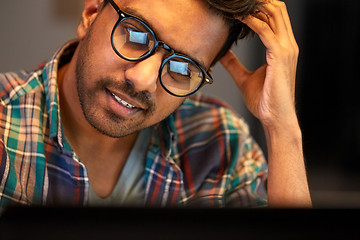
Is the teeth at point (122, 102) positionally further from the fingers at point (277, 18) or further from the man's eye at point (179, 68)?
the fingers at point (277, 18)

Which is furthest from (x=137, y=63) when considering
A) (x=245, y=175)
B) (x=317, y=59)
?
(x=317, y=59)

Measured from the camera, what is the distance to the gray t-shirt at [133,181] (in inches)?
54.7

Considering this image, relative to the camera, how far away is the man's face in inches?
44.0

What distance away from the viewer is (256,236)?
53cm

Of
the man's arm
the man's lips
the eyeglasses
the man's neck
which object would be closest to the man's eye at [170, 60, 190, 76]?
the eyeglasses

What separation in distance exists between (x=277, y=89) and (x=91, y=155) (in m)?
0.58

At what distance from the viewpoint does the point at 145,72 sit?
3.60ft

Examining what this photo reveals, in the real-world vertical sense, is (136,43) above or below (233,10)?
below

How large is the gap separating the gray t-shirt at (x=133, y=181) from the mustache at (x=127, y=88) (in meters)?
0.30

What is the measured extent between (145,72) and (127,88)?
2.8 inches

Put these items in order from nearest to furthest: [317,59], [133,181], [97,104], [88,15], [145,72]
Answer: [145,72]
[97,104]
[88,15]
[133,181]
[317,59]

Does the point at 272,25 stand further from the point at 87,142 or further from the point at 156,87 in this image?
the point at 87,142

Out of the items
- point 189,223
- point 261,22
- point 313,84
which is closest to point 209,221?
point 189,223

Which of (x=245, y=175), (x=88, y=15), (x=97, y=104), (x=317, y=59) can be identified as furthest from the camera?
(x=317, y=59)
